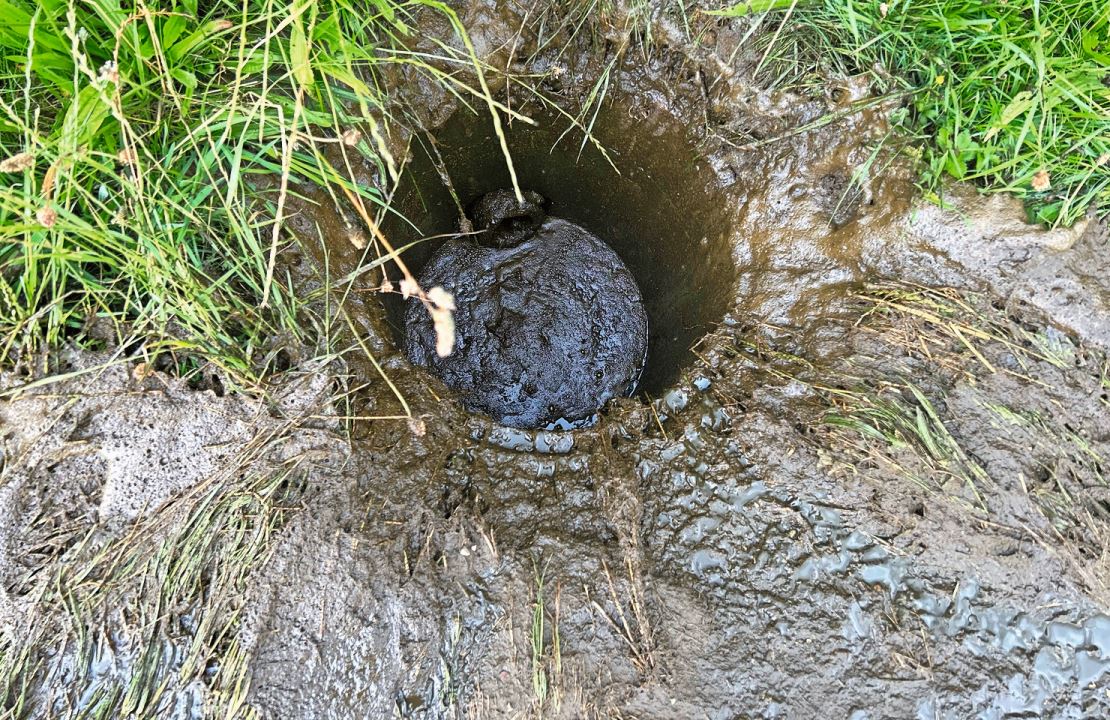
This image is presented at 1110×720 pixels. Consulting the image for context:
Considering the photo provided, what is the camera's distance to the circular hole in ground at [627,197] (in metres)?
2.43

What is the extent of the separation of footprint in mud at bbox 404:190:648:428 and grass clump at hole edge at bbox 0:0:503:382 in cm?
89

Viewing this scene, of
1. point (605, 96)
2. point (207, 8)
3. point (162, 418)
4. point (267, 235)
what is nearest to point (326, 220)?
point (267, 235)

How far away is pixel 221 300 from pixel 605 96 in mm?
1571

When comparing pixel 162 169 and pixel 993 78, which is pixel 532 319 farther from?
pixel 993 78

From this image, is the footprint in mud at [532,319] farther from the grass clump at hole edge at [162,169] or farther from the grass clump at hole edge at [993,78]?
the grass clump at hole edge at [993,78]

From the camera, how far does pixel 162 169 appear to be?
5.49ft

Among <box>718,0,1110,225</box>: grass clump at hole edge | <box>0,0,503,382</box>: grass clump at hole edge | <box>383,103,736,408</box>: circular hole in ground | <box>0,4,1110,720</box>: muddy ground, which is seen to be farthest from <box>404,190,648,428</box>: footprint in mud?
<box>718,0,1110,225</box>: grass clump at hole edge

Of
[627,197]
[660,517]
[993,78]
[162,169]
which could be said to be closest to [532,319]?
[627,197]

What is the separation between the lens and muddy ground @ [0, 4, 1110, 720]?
5.49 feet

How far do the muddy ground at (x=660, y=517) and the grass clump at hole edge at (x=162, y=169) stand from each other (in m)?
0.14

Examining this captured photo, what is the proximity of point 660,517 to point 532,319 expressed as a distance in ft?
3.76

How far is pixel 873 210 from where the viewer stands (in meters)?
2.14

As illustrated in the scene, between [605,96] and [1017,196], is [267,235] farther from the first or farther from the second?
[1017,196]

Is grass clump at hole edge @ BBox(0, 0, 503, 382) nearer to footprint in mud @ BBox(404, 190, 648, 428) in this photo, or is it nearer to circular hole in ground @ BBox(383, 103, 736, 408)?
circular hole in ground @ BBox(383, 103, 736, 408)
